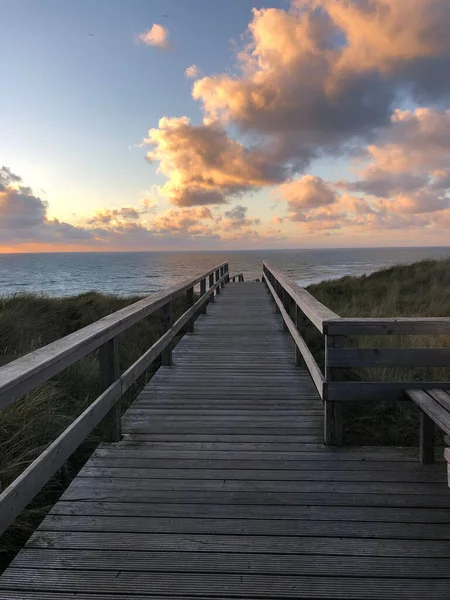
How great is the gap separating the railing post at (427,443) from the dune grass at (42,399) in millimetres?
2492

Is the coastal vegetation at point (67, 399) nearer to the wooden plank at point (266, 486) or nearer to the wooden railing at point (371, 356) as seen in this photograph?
the wooden plank at point (266, 486)

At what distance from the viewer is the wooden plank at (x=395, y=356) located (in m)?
2.92

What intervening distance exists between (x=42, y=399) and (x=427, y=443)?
3.29m

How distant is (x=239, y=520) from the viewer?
227cm

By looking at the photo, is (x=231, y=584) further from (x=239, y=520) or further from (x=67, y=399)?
(x=67, y=399)

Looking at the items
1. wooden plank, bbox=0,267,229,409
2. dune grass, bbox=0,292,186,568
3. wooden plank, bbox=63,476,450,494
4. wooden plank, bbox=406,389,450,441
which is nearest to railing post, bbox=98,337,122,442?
wooden plank, bbox=0,267,229,409

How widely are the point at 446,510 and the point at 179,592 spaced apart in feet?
5.09

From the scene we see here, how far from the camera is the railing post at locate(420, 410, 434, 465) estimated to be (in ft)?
9.35

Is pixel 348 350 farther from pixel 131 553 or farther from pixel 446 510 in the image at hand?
pixel 131 553

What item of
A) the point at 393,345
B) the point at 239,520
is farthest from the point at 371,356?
the point at 393,345

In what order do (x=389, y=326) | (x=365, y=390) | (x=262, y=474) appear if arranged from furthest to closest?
(x=365, y=390), (x=389, y=326), (x=262, y=474)

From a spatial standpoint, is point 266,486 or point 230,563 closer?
point 230,563

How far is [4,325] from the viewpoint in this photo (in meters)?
6.83

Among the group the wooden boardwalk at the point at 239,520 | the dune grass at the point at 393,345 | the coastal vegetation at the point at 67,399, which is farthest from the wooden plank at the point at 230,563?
the dune grass at the point at 393,345
